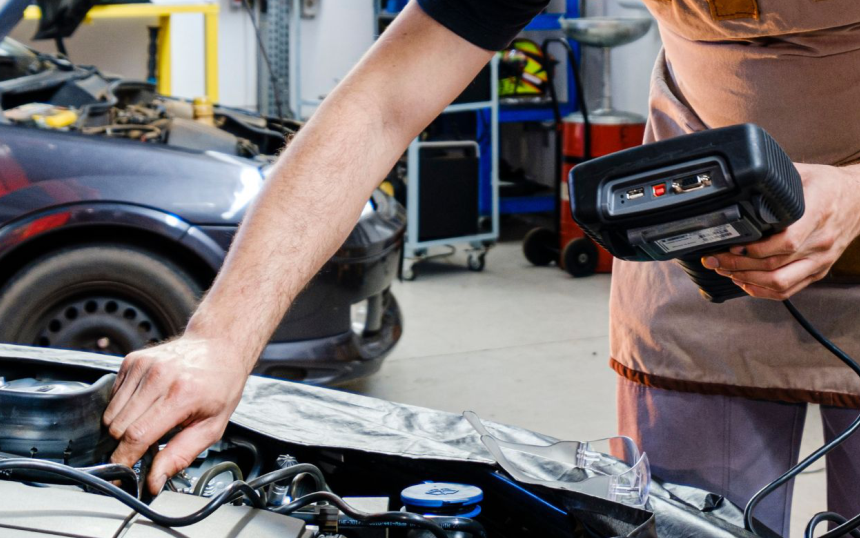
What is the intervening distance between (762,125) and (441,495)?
0.55m

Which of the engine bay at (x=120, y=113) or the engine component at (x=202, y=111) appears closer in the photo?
the engine bay at (x=120, y=113)

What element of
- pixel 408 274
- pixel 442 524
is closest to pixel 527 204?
pixel 408 274

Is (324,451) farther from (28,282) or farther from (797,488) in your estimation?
(797,488)

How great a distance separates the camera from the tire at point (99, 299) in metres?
2.49

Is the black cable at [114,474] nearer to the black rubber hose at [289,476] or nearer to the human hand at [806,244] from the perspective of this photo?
the black rubber hose at [289,476]

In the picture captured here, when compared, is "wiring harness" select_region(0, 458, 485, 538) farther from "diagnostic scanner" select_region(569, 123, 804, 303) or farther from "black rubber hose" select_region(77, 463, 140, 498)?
"diagnostic scanner" select_region(569, 123, 804, 303)

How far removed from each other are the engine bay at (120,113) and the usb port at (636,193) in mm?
1918

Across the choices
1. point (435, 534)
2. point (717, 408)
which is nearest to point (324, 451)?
point (435, 534)

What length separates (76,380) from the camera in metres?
1.12

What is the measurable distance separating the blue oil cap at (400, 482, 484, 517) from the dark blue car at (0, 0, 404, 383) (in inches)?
68.6

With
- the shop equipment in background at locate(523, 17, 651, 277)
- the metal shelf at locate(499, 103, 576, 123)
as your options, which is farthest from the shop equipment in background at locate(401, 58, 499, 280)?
the metal shelf at locate(499, 103, 576, 123)

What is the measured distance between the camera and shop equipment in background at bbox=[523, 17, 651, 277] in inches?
190

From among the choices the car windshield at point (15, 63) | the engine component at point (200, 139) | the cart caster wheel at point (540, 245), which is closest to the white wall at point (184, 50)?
the cart caster wheel at point (540, 245)

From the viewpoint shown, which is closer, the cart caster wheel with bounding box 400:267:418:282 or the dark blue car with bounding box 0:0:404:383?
the dark blue car with bounding box 0:0:404:383
